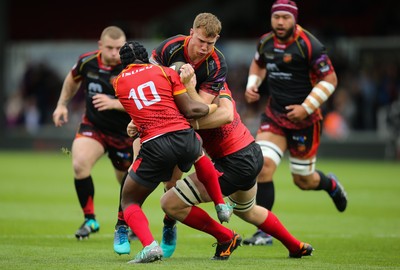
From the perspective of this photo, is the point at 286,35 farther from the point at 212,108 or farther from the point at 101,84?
the point at 212,108

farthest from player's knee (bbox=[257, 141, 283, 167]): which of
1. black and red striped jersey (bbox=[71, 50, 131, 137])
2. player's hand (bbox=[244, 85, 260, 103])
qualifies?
black and red striped jersey (bbox=[71, 50, 131, 137])

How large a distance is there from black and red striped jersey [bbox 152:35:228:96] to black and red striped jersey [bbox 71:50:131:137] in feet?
8.02

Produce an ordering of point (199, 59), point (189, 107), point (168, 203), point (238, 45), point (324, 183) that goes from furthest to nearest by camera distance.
Result: point (238, 45), point (324, 183), point (199, 59), point (168, 203), point (189, 107)

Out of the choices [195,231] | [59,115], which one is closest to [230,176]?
[59,115]

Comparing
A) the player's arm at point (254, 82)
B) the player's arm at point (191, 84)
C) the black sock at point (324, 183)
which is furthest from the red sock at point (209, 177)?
the black sock at point (324, 183)

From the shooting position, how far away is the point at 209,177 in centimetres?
802

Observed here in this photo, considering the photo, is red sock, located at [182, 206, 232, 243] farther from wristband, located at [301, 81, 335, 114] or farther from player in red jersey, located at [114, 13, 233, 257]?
wristband, located at [301, 81, 335, 114]

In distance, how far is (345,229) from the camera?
11812mm

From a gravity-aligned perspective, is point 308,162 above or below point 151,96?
below

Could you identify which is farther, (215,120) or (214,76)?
(214,76)

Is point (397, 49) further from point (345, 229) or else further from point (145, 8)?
point (345, 229)

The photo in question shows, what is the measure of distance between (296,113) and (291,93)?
42cm

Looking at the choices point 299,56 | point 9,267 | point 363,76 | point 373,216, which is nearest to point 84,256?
point 9,267

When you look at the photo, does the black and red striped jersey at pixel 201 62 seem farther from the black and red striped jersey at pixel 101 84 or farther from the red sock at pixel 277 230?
the black and red striped jersey at pixel 101 84
